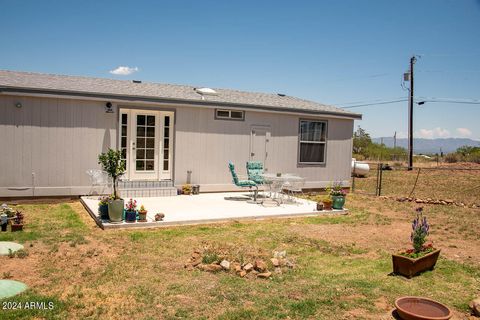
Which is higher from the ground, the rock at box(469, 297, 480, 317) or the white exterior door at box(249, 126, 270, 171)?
the white exterior door at box(249, 126, 270, 171)

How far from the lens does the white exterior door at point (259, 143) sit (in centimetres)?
1183

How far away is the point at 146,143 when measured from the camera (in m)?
10.6

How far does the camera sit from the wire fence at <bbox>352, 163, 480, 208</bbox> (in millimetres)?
12805

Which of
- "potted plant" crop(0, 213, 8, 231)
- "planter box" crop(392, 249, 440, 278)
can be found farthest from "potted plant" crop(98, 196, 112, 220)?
"planter box" crop(392, 249, 440, 278)

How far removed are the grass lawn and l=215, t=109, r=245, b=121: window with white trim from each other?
4.30 metres

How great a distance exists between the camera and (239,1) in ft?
44.2

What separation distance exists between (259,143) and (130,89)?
4.06m

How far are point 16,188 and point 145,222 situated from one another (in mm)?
3908

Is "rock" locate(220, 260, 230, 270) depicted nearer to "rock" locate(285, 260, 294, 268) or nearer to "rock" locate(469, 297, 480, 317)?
"rock" locate(285, 260, 294, 268)

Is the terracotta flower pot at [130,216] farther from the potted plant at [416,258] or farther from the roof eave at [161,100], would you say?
the potted plant at [416,258]

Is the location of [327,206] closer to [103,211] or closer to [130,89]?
[103,211]

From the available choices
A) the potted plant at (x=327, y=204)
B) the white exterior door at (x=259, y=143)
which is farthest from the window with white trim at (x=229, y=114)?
the potted plant at (x=327, y=204)

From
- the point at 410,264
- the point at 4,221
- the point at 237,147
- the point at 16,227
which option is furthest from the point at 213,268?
the point at 237,147

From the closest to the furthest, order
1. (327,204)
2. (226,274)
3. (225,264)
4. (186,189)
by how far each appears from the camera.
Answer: (226,274)
(225,264)
(327,204)
(186,189)
